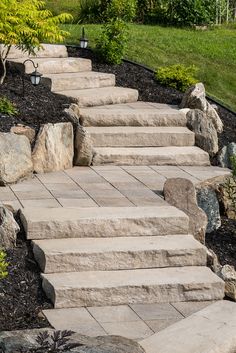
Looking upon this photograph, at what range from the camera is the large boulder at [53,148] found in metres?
12.1

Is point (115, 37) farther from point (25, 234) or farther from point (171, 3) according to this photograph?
point (25, 234)

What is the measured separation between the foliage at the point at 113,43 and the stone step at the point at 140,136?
2536 millimetres

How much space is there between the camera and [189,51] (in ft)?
58.4

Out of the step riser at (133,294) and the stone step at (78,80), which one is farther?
the stone step at (78,80)

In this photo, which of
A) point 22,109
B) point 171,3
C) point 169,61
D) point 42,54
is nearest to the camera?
point 22,109

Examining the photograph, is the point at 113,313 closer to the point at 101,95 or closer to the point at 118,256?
the point at 118,256

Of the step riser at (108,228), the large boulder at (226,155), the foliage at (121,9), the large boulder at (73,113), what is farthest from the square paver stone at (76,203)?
the foliage at (121,9)

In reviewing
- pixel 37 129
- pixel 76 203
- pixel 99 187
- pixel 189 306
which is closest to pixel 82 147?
pixel 37 129

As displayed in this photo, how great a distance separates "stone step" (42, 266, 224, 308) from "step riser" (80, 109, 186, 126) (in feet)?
13.4

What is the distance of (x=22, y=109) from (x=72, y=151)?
3.49 feet

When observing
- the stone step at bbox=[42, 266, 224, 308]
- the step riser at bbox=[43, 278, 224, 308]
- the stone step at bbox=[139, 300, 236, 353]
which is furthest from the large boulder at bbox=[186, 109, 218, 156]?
the stone step at bbox=[139, 300, 236, 353]

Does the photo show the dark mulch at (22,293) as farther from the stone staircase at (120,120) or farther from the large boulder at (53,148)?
the stone staircase at (120,120)

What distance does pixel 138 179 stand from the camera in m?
12.2

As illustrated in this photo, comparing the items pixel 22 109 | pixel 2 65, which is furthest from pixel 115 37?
pixel 22 109
